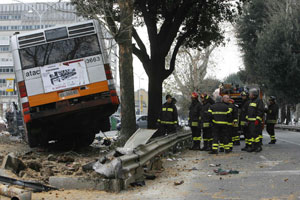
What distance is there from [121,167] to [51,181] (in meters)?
1.19

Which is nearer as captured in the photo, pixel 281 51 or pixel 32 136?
pixel 32 136

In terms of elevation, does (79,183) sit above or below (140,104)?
below

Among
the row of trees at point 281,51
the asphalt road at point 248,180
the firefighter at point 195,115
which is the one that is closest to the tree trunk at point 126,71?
the firefighter at point 195,115

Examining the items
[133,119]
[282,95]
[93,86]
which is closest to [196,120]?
[133,119]

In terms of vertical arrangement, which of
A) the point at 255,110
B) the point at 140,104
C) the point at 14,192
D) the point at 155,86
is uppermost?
the point at 140,104

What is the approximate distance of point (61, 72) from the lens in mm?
14000

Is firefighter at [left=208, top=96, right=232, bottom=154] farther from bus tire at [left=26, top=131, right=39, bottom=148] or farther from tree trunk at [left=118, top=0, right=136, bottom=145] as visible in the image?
bus tire at [left=26, top=131, right=39, bottom=148]

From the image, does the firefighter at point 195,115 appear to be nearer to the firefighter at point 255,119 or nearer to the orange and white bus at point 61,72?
the firefighter at point 255,119

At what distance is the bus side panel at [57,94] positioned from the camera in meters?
13.8

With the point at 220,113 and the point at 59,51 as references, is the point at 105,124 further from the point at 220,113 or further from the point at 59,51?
the point at 220,113

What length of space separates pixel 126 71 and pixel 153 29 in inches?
220

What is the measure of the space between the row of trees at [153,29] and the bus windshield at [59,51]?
2.61 ft

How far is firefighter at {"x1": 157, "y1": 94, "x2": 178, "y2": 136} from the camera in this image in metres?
15.8

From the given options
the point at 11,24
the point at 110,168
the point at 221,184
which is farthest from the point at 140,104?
the point at 110,168
